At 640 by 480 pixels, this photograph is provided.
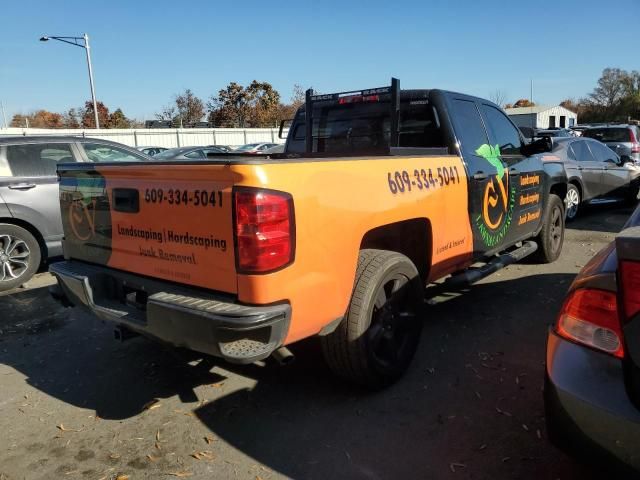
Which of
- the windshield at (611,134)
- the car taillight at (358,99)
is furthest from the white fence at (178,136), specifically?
the car taillight at (358,99)

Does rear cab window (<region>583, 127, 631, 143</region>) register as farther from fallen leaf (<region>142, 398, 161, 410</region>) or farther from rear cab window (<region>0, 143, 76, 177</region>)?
fallen leaf (<region>142, 398, 161, 410</region>)

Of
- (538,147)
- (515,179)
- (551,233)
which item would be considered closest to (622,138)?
(551,233)

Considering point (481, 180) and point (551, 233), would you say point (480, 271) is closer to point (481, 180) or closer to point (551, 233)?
point (481, 180)

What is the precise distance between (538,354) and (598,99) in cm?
7995

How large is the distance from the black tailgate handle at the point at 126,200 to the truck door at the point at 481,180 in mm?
2577

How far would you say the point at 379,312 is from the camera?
3.33 m

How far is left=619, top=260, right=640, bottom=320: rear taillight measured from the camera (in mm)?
1789

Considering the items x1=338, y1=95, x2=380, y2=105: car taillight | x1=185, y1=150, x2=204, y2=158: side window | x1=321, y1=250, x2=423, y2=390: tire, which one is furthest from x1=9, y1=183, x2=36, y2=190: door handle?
x1=185, y1=150, x2=204, y2=158: side window

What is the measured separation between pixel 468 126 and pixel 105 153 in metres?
4.90

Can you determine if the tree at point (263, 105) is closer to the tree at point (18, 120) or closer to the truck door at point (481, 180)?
the tree at point (18, 120)

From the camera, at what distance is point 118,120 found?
58219mm

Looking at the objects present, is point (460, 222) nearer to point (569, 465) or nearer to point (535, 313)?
point (535, 313)

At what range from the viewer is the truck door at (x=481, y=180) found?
4242mm

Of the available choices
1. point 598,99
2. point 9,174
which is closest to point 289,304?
point 9,174
